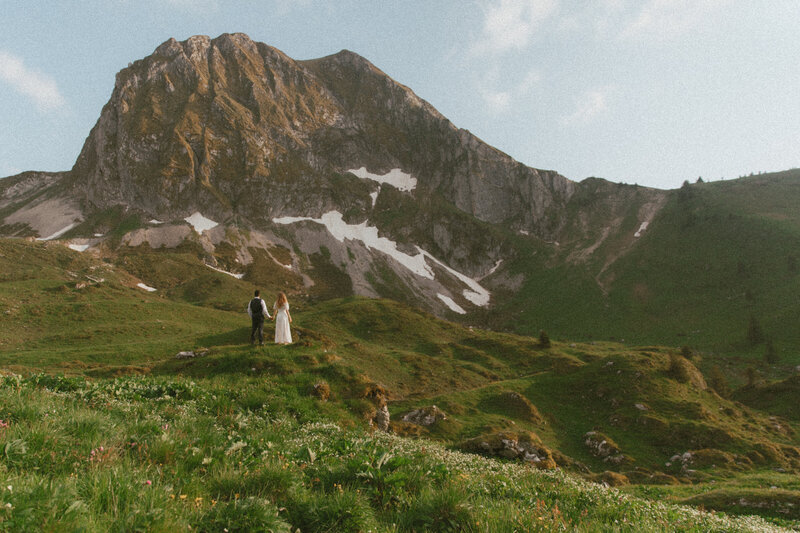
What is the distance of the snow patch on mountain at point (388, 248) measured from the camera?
586 ft

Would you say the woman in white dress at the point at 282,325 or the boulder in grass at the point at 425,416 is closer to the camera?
the woman in white dress at the point at 282,325

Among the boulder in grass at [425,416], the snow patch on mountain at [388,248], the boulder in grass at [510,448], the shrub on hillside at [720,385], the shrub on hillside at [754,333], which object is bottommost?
the shrub on hillside at [720,385]

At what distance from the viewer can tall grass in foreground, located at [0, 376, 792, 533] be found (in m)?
4.49

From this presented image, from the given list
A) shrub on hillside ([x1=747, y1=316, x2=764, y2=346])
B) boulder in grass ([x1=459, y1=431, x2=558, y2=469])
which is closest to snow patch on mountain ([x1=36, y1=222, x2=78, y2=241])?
boulder in grass ([x1=459, y1=431, x2=558, y2=469])

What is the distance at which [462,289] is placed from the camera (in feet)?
586

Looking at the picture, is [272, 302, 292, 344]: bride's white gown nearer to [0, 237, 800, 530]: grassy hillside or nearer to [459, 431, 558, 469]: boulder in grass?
[0, 237, 800, 530]: grassy hillside

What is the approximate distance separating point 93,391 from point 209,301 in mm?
89302

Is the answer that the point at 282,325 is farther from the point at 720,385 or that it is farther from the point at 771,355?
the point at 771,355

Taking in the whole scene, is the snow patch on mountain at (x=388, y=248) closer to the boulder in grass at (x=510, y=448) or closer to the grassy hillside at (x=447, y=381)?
the grassy hillside at (x=447, y=381)

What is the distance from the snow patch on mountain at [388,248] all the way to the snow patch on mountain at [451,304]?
11.6 meters

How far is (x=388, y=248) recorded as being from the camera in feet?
623

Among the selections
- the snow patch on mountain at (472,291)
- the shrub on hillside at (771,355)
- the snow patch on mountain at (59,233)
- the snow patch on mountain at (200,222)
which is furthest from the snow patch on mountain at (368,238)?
the shrub on hillside at (771,355)

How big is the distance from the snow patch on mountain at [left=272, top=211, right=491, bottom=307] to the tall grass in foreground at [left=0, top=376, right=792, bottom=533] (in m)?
166

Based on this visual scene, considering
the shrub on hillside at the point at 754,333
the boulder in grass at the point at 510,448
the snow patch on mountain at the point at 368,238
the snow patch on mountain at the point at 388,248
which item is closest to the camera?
the boulder in grass at the point at 510,448
